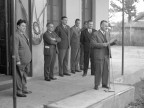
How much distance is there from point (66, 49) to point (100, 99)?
3.58 meters

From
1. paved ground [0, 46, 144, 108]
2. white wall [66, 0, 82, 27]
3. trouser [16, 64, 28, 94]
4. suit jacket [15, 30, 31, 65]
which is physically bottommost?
paved ground [0, 46, 144, 108]

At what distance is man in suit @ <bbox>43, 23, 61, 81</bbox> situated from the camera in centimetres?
822

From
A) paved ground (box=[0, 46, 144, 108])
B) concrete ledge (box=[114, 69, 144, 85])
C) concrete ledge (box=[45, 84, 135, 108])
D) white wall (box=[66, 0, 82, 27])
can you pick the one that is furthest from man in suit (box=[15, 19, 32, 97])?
white wall (box=[66, 0, 82, 27])

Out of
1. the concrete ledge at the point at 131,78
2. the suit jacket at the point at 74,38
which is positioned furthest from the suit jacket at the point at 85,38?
the concrete ledge at the point at 131,78

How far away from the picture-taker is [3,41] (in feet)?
26.9

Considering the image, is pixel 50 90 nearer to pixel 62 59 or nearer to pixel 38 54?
pixel 38 54

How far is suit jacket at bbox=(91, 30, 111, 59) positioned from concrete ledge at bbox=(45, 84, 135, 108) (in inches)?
31.9

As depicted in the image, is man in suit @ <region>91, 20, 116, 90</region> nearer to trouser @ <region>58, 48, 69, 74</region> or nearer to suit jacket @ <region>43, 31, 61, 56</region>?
suit jacket @ <region>43, 31, 61, 56</region>

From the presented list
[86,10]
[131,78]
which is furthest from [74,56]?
[86,10]

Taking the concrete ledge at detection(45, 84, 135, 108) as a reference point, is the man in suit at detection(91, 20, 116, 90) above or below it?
above

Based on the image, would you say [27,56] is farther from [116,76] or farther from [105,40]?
[116,76]

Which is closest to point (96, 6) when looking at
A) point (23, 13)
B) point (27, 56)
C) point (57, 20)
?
point (57, 20)

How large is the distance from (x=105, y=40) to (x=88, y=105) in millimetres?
2120

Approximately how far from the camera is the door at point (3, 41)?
8.02 m
